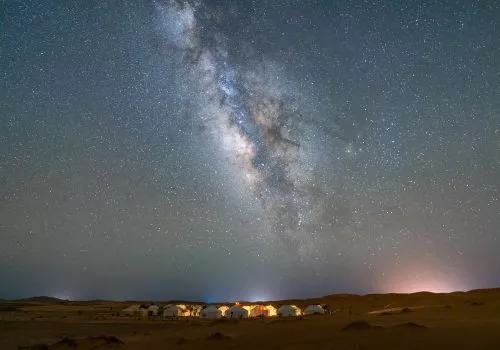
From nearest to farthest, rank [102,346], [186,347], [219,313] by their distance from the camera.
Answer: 1. [186,347]
2. [102,346]
3. [219,313]

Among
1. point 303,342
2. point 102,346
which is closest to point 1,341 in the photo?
point 102,346

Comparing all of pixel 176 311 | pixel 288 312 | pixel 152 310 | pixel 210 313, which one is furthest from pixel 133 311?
pixel 288 312

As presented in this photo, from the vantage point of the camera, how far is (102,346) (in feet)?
84.5

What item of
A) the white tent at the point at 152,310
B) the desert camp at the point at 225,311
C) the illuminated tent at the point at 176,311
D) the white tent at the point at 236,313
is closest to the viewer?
the desert camp at the point at 225,311

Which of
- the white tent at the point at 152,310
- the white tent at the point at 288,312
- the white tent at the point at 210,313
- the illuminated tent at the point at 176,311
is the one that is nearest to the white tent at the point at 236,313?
the white tent at the point at 210,313

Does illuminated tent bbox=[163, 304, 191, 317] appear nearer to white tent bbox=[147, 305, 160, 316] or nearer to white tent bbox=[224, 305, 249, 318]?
white tent bbox=[147, 305, 160, 316]

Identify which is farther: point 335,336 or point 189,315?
point 189,315

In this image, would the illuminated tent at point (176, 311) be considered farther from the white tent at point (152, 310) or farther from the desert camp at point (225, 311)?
the white tent at point (152, 310)

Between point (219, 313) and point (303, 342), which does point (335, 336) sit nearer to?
point (303, 342)

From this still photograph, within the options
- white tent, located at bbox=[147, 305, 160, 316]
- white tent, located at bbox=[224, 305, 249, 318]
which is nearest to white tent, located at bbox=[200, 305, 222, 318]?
white tent, located at bbox=[224, 305, 249, 318]

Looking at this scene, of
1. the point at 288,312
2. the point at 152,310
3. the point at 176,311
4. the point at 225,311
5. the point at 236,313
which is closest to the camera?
the point at 288,312

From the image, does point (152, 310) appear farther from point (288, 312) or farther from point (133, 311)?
point (288, 312)

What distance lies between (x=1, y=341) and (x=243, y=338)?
19.4 meters

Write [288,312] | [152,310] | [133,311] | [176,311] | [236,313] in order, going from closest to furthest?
[288,312], [236,313], [176,311], [152,310], [133,311]
